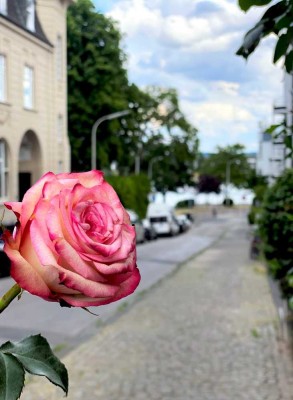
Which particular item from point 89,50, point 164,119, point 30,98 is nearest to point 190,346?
point 164,119

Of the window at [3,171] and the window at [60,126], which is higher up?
the window at [60,126]

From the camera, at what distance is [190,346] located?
216 inches

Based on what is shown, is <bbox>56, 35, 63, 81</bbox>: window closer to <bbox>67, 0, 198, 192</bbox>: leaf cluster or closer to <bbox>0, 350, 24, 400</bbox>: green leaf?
<bbox>67, 0, 198, 192</bbox>: leaf cluster

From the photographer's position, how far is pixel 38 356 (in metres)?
0.43

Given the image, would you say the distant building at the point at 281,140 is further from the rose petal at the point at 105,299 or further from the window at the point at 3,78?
the rose petal at the point at 105,299

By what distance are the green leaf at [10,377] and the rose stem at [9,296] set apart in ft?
0.13

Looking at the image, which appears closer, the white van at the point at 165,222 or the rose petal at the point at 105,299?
the rose petal at the point at 105,299

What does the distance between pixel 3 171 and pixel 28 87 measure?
0.56ft

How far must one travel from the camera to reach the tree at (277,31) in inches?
→ 37.2

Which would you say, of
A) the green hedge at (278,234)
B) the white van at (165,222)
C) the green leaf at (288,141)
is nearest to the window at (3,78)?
the green leaf at (288,141)

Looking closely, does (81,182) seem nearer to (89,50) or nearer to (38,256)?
(38,256)

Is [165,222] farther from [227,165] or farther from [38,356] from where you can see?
[38,356]

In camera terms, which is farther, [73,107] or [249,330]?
[249,330]

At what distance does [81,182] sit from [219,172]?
125 feet
